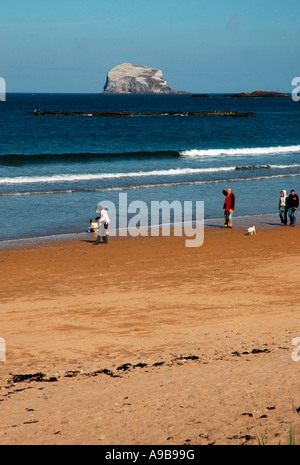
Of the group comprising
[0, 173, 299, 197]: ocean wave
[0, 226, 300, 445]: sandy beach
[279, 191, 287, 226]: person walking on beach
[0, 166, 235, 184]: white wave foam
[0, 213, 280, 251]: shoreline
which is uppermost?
[0, 166, 235, 184]: white wave foam

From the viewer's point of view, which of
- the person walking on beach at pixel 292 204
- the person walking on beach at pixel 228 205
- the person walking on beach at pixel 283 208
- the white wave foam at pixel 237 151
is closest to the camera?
the person walking on beach at pixel 228 205

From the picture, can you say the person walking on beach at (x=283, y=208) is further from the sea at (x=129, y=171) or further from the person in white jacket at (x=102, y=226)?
the person in white jacket at (x=102, y=226)

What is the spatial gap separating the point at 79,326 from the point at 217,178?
24.7 metres

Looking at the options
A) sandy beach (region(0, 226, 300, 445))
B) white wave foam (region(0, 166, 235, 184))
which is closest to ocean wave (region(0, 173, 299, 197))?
white wave foam (region(0, 166, 235, 184))

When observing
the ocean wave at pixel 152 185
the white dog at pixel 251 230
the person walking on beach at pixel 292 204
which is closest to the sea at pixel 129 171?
the ocean wave at pixel 152 185

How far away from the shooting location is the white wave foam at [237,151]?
162 ft

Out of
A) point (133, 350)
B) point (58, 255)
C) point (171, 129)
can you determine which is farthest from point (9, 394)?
point (171, 129)

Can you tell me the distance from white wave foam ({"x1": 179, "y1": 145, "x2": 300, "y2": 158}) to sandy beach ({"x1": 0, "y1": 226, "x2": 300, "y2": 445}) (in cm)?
3402

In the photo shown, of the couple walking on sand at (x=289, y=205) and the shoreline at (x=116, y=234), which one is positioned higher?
the couple walking on sand at (x=289, y=205)

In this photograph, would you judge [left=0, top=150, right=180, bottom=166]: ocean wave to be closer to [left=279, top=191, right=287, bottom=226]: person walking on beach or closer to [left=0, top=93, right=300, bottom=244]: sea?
[left=0, top=93, right=300, bottom=244]: sea

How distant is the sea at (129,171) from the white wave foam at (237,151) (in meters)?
0.09

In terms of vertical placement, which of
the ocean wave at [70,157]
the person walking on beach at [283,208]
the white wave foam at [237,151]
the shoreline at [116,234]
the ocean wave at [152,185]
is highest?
the white wave foam at [237,151]

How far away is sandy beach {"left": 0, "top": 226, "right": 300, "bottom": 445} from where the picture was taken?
643 cm
